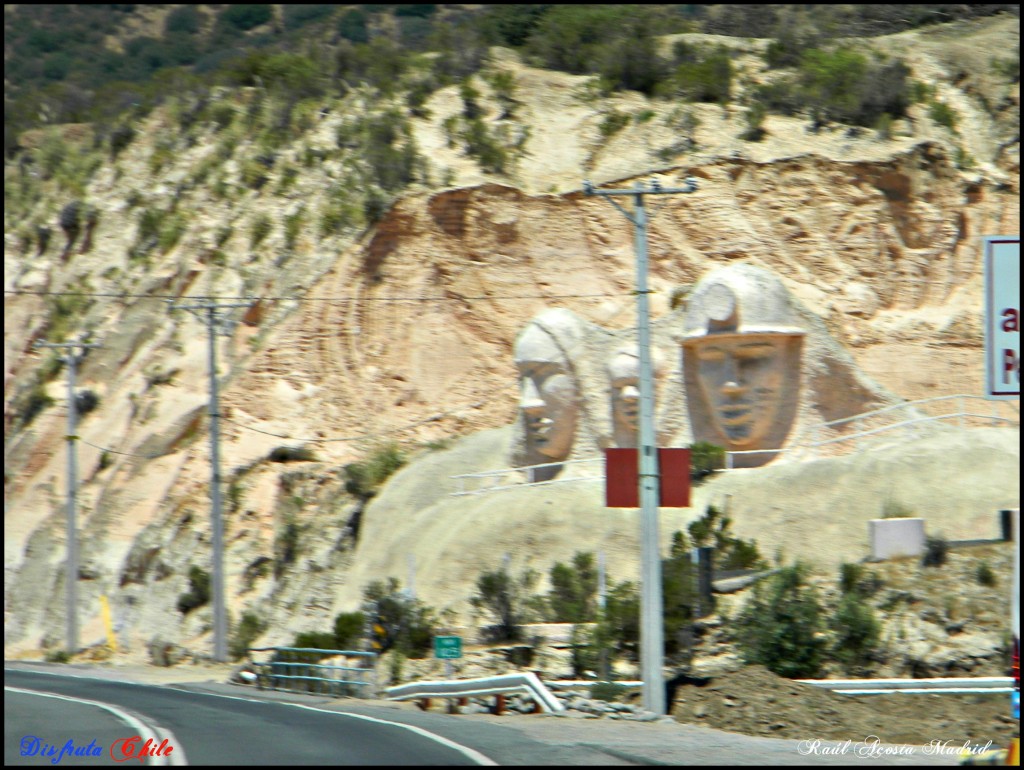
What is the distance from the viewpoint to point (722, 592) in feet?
87.0

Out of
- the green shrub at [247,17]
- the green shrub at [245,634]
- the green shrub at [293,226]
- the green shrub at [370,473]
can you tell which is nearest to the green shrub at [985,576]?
the green shrub at [245,634]

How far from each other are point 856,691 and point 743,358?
10891mm

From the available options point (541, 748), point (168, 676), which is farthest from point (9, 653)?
point (541, 748)

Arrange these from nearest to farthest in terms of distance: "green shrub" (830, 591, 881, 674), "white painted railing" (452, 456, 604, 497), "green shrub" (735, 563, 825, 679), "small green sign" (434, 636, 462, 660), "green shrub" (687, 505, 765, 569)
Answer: "green shrub" (735, 563, 825, 679) < "green shrub" (830, 591, 881, 674) < "small green sign" (434, 636, 462, 660) < "green shrub" (687, 505, 765, 569) < "white painted railing" (452, 456, 604, 497)

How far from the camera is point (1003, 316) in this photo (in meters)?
14.0

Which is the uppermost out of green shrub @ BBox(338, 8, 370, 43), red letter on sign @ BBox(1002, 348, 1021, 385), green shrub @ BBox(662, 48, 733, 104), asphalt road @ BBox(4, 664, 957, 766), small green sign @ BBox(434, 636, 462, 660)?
green shrub @ BBox(338, 8, 370, 43)

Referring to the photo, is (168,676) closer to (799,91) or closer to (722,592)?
(722,592)

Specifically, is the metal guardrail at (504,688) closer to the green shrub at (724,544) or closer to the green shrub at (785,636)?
the green shrub at (785,636)

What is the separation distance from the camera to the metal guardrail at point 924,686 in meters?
19.7

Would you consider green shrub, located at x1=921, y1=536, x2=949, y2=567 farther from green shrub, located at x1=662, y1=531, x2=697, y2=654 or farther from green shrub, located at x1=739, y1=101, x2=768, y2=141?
green shrub, located at x1=739, y1=101, x2=768, y2=141

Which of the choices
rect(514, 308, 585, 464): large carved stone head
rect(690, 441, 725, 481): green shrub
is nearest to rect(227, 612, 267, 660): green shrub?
rect(514, 308, 585, 464): large carved stone head

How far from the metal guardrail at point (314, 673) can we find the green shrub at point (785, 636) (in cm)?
669

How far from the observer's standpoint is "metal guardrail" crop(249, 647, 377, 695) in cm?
2547

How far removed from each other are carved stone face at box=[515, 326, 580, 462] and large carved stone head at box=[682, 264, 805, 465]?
2966 mm
